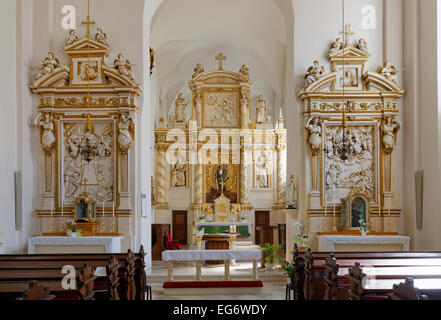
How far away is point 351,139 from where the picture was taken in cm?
1260

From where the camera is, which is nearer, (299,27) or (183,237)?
(299,27)

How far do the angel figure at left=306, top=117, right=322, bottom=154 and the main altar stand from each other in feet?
26.8

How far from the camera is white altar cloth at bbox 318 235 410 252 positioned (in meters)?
11.7

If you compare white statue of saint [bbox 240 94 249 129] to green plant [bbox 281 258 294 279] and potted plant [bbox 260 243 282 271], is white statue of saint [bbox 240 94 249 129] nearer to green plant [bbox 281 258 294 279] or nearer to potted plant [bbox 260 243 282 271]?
potted plant [bbox 260 243 282 271]

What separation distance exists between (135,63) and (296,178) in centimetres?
476

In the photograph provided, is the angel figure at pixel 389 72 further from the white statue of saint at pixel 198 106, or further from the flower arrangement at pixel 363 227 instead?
the white statue of saint at pixel 198 106

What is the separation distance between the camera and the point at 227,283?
11.1 metres

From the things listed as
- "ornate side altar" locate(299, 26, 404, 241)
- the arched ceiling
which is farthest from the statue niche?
the arched ceiling

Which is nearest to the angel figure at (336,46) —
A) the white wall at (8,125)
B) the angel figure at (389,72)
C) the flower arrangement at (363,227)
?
the angel figure at (389,72)

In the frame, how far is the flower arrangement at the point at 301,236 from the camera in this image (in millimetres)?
11891

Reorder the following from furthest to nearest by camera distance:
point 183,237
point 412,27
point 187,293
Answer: point 183,237, point 412,27, point 187,293

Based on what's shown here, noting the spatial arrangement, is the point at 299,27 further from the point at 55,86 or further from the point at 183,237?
the point at 183,237

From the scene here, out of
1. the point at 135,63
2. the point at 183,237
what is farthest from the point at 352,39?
the point at 183,237

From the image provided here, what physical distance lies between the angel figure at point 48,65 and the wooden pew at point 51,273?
500cm
